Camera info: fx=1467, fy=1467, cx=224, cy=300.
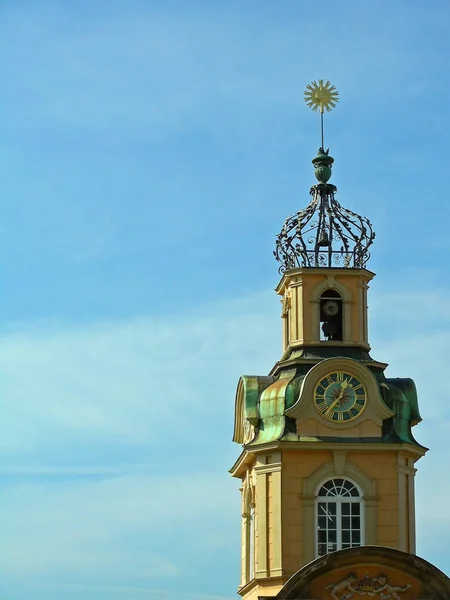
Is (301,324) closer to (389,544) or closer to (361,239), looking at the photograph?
(361,239)

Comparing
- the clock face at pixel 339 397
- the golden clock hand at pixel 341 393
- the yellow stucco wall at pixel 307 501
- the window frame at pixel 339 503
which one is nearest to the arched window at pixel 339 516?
the window frame at pixel 339 503

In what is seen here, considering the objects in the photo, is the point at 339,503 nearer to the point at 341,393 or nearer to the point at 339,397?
the point at 339,397

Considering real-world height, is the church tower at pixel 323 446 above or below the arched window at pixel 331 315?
below

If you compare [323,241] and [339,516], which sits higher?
[323,241]

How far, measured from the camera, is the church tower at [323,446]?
147 ft

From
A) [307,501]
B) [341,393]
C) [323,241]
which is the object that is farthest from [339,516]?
[323,241]

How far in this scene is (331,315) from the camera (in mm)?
48250

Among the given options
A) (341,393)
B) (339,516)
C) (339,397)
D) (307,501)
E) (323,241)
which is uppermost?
(323,241)

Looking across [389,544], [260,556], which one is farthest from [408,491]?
[260,556]

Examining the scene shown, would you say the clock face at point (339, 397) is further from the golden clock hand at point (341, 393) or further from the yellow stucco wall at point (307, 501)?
the yellow stucco wall at point (307, 501)

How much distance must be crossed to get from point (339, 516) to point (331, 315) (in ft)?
22.8

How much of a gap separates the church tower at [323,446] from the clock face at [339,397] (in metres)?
0.03

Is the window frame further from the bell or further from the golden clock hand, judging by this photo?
the bell

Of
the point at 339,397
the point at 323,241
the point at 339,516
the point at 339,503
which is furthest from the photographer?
the point at 323,241
